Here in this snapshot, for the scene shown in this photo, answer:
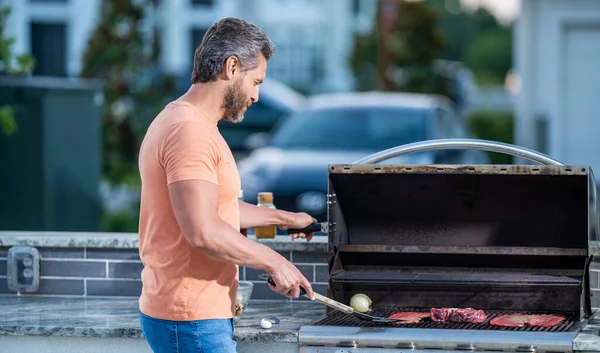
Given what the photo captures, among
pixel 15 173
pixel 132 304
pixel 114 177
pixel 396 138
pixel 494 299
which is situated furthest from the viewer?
pixel 114 177

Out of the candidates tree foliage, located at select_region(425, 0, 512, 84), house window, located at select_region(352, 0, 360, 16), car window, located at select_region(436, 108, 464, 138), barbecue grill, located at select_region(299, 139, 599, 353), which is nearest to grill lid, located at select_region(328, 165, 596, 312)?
barbecue grill, located at select_region(299, 139, 599, 353)

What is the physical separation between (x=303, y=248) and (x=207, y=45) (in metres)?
1.51

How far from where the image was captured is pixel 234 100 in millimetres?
3688

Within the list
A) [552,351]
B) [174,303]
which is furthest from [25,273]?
[552,351]

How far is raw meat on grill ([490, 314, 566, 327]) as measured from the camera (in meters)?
4.28

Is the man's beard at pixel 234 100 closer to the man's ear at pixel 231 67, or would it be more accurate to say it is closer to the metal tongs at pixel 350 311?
the man's ear at pixel 231 67

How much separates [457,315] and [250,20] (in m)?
26.1

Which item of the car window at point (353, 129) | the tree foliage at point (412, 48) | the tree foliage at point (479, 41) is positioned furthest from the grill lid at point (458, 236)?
the tree foliage at point (479, 41)

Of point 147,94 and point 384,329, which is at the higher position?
point 147,94

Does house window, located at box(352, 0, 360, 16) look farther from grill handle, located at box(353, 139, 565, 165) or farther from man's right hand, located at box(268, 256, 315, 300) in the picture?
man's right hand, located at box(268, 256, 315, 300)

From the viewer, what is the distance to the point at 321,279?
4.98m

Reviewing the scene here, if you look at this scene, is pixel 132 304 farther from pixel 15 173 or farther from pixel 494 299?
pixel 15 173

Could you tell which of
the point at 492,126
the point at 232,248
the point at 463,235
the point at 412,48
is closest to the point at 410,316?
the point at 463,235

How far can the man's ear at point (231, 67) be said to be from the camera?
11.9ft
